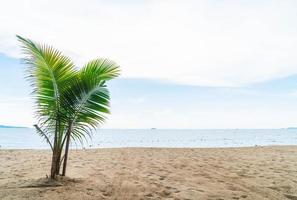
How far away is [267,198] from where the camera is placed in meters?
5.95

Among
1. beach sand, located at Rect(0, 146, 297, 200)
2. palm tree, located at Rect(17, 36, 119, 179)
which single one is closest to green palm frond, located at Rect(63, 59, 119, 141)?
palm tree, located at Rect(17, 36, 119, 179)

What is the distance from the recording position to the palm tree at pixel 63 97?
6.14 m

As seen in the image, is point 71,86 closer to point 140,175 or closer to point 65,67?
point 65,67

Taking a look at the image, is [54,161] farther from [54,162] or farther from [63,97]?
[63,97]

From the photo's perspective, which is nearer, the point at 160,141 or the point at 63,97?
the point at 63,97

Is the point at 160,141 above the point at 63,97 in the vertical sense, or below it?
below

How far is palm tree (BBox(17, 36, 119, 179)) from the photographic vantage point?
614 centimetres

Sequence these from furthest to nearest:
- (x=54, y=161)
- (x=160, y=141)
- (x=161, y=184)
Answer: (x=160, y=141) → (x=161, y=184) → (x=54, y=161)

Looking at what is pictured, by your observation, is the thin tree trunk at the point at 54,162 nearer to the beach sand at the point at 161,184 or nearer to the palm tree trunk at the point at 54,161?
the palm tree trunk at the point at 54,161

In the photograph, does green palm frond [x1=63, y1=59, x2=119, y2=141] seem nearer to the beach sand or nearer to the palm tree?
the palm tree

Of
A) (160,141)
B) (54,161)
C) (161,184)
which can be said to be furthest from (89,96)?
(160,141)

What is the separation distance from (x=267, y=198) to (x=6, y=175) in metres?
5.46

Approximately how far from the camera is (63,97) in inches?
247

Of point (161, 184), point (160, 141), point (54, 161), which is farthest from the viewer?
point (160, 141)
